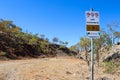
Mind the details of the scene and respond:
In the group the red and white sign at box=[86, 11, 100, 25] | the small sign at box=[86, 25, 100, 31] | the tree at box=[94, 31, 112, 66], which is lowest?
the small sign at box=[86, 25, 100, 31]

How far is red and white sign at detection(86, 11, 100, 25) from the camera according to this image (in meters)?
7.14

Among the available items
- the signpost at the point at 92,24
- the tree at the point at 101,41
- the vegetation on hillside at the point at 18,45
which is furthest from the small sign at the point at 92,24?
the vegetation on hillside at the point at 18,45

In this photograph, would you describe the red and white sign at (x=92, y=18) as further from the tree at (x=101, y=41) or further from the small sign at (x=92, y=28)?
the tree at (x=101, y=41)

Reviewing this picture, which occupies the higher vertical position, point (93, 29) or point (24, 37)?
point (24, 37)

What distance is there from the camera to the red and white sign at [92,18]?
7137 mm

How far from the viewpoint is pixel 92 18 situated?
7.18 meters

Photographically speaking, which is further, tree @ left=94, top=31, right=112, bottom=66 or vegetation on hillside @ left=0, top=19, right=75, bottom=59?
vegetation on hillside @ left=0, top=19, right=75, bottom=59

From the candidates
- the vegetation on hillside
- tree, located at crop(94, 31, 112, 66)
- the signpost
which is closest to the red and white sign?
the signpost

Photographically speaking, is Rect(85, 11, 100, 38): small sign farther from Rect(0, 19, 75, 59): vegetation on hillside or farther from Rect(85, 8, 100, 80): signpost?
Rect(0, 19, 75, 59): vegetation on hillside

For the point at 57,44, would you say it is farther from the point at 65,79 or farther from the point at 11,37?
the point at 65,79

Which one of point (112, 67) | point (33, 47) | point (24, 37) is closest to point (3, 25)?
point (24, 37)

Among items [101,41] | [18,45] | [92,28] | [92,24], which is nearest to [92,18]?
[92,24]

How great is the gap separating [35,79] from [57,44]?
6490 cm

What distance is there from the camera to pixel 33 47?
200ft
